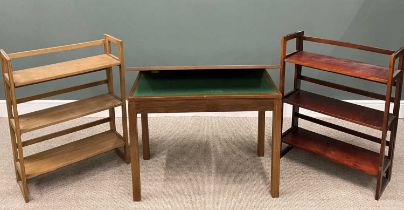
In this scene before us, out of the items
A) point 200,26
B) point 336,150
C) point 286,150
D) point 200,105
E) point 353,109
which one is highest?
point 200,26

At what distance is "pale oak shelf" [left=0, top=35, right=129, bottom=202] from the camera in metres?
2.99

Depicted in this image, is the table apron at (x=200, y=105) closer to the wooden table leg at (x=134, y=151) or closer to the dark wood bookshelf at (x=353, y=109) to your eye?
the wooden table leg at (x=134, y=151)

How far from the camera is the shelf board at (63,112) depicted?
3072 mm

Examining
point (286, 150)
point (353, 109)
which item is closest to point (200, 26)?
point (286, 150)

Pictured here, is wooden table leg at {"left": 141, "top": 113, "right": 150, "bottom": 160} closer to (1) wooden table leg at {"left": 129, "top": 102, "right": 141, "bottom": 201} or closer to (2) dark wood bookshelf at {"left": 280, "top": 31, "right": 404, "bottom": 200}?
(1) wooden table leg at {"left": 129, "top": 102, "right": 141, "bottom": 201}

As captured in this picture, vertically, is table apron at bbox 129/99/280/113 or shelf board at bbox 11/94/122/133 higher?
table apron at bbox 129/99/280/113

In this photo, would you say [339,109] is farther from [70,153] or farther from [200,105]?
[70,153]

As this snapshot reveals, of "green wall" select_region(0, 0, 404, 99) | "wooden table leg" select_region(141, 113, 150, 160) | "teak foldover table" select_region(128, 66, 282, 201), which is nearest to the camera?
"teak foldover table" select_region(128, 66, 282, 201)

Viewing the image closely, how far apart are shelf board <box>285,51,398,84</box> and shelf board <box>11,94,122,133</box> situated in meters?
1.29

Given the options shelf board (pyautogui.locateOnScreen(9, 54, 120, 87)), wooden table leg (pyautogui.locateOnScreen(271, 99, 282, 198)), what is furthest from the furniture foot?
shelf board (pyautogui.locateOnScreen(9, 54, 120, 87))

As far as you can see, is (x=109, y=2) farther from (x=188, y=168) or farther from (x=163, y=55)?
(x=188, y=168)

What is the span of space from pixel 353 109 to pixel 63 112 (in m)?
1.97

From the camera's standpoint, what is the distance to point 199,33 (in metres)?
4.18

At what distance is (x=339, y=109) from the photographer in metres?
3.30
